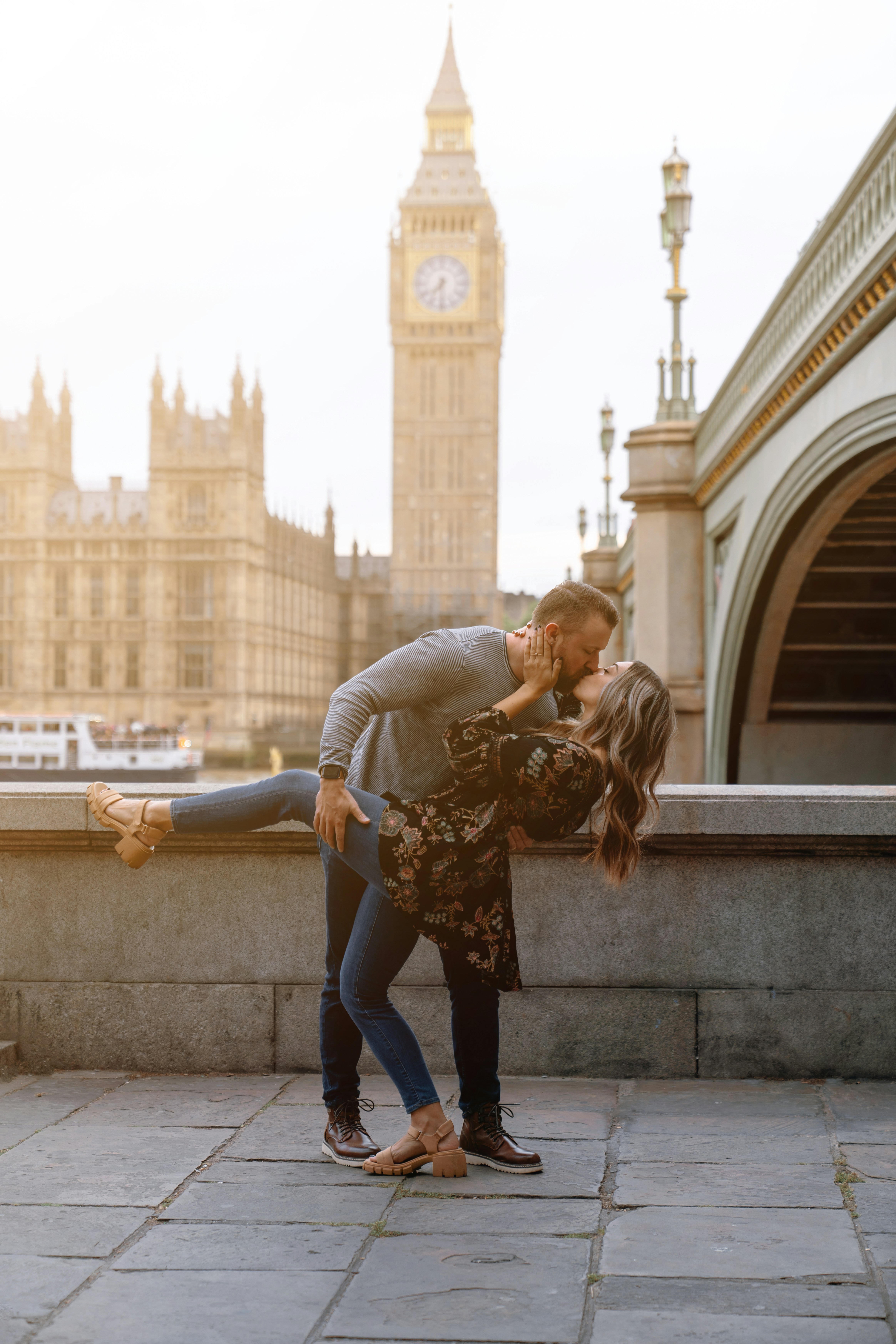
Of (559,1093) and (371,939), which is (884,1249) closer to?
(371,939)

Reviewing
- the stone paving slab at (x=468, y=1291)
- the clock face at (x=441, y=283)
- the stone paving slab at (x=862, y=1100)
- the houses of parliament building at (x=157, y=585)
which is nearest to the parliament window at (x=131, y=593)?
the houses of parliament building at (x=157, y=585)

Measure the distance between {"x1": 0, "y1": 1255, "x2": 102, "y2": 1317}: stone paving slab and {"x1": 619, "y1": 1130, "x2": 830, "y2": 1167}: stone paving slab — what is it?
1387 millimetres

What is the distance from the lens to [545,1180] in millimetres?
3277

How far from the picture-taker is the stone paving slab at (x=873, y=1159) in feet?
10.7

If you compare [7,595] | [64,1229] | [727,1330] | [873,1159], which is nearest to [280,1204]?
[64,1229]

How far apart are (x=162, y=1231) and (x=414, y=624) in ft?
269

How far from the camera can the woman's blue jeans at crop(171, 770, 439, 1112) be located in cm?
328

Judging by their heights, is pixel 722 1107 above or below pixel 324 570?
below

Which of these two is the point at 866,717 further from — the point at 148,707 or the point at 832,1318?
the point at 148,707

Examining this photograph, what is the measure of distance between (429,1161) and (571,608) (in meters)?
1.40

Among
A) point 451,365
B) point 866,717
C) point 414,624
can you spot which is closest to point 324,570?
point 414,624

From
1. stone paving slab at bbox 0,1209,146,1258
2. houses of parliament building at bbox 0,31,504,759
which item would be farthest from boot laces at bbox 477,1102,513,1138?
houses of parliament building at bbox 0,31,504,759

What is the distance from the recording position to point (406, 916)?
10.7 ft

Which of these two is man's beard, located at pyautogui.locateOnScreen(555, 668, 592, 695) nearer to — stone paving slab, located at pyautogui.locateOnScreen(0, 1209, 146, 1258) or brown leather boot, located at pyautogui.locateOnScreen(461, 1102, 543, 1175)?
brown leather boot, located at pyautogui.locateOnScreen(461, 1102, 543, 1175)
